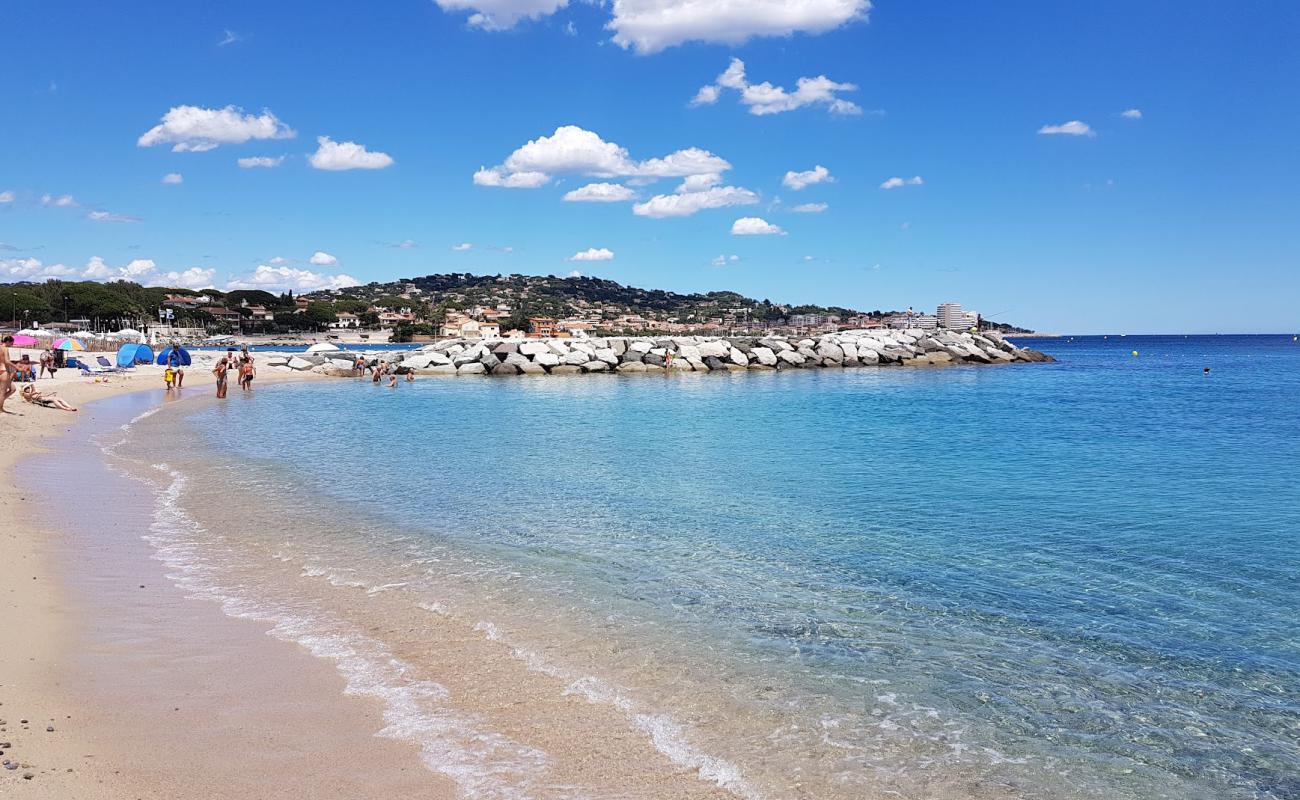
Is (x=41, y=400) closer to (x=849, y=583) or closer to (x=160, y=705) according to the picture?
(x=160, y=705)

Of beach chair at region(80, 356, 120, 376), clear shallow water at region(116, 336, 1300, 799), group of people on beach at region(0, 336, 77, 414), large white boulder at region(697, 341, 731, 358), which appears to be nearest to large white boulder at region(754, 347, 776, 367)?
large white boulder at region(697, 341, 731, 358)

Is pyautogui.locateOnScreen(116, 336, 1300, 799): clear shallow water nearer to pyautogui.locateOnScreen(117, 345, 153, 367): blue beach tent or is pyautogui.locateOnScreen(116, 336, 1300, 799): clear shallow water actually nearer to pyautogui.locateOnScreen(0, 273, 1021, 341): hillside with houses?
pyautogui.locateOnScreen(117, 345, 153, 367): blue beach tent

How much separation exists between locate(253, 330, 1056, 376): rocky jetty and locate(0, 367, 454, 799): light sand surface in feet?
152

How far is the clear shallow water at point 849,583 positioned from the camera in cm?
472

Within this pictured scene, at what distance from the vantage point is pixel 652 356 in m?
56.4

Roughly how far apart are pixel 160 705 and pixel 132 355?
56.7 meters

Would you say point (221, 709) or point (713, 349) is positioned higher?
point (713, 349)

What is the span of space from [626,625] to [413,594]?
221 centimetres

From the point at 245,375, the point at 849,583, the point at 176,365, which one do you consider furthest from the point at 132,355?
the point at 849,583

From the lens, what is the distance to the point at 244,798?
395 cm

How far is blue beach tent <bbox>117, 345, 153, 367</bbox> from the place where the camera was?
171 feet

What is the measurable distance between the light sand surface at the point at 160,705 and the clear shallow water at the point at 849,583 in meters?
0.64

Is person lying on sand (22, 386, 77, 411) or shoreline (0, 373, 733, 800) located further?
person lying on sand (22, 386, 77, 411)

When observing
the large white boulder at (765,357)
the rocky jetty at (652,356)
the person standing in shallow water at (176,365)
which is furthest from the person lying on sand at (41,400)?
the large white boulder at (765,357)
